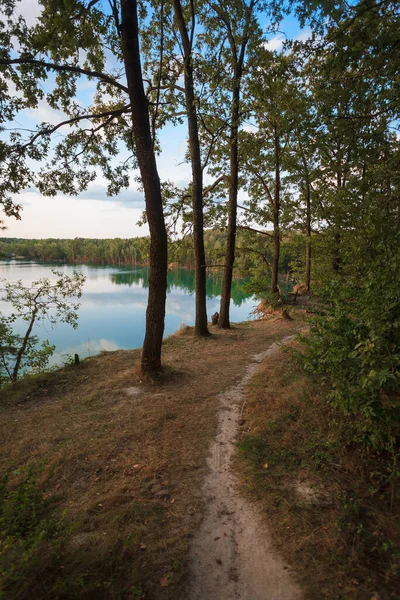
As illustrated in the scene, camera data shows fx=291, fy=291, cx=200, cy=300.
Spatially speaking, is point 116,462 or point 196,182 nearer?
point 116,462

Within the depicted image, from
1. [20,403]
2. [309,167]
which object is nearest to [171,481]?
[20,403]

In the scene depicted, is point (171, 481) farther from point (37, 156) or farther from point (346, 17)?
point (37, 156)

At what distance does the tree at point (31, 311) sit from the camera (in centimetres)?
936

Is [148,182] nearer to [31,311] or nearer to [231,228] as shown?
[231,228]

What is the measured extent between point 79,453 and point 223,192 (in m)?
10.8

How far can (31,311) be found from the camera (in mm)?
9938

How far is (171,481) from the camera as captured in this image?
10.3 feet

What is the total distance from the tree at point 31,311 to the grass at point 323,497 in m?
8.25

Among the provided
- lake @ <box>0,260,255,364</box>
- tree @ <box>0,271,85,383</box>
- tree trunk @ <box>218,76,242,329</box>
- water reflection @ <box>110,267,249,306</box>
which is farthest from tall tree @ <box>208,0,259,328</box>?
water reflection @ <box>110,267,249,306</box>

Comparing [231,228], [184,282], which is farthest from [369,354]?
[184,282]

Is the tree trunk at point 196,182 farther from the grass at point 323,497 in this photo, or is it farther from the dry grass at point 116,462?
the grass at point 323,497


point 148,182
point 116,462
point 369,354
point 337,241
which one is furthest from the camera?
point 337,241

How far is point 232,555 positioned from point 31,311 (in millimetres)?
9878

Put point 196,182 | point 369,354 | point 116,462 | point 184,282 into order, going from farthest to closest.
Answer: point 184,282, point 196,182, point 116,462, point 369,354
